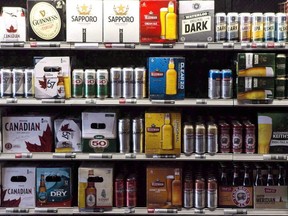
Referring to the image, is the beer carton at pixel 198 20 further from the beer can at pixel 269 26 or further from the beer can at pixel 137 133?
the beer can at pixel 137 133

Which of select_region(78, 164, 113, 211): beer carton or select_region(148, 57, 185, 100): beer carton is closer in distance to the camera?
select_region(148, 57, 185, 100): beer carton

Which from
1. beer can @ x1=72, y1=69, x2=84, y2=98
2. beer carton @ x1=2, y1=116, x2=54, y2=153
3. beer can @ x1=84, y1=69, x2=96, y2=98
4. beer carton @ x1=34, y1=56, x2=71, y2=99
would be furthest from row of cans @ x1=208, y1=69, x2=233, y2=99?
beer carton @ x1=2, y1=116, x2=54, y2=153

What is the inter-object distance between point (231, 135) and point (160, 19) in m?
1.19

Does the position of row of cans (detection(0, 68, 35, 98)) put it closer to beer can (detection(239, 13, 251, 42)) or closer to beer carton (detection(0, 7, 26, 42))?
beer carton (detection(0, 7, 26, 42))

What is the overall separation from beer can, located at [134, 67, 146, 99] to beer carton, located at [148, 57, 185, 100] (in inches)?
3.0

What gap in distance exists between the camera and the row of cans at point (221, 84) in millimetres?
4254

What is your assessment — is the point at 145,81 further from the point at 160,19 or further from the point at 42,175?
the point at 42,175

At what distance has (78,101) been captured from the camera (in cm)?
429

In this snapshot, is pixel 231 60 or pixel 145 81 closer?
pixel 145 81

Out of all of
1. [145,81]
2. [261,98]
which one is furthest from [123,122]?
[261,98]

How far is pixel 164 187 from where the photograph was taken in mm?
4367

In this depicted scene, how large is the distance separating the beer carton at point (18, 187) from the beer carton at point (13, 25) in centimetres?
116

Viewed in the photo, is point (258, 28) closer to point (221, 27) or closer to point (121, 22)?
point (221, 27)

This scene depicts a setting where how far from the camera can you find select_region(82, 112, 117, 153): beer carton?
14.3ft
